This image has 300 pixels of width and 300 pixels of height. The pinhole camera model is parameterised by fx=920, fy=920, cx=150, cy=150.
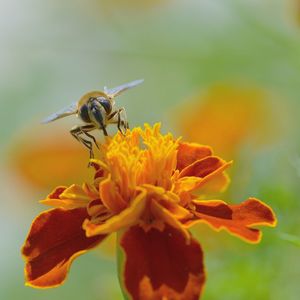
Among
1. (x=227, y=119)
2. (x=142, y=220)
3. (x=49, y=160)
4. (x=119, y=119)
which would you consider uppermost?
(x=119, y=119)

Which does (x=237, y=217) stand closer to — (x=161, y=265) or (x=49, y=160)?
(x=161, y=265)

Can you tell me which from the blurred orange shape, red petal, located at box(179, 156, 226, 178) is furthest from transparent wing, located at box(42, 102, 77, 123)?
the blurred orange shape

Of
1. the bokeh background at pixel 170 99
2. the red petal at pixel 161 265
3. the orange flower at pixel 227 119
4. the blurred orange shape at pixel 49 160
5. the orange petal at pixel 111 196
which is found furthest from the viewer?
the blurred orange shape at pixel 49 160

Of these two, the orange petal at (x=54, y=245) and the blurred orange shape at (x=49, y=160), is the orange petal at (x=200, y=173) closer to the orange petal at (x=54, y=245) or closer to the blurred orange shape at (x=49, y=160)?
the orange petal at (x=54, y=245)

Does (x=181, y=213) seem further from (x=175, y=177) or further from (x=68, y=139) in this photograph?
(x=68, y=139)

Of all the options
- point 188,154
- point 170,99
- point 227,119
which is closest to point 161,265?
point 188,154

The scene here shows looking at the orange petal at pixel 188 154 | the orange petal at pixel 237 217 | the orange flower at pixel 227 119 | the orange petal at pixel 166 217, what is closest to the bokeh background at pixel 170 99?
the orange flower at pixel 227 119

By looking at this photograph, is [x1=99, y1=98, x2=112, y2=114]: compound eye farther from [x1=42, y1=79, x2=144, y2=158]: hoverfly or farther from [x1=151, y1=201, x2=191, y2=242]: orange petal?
[x1=151, y1=201, x2=191, y2=242]: orange petal
